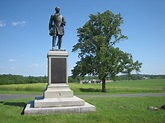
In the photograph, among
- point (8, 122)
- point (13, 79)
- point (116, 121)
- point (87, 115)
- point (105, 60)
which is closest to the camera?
point (8, 122)

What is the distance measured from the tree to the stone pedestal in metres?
18.0

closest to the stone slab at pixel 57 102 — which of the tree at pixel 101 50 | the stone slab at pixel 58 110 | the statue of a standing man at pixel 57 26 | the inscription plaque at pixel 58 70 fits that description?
the stone slab at pixel 58 110

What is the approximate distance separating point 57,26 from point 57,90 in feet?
13.3

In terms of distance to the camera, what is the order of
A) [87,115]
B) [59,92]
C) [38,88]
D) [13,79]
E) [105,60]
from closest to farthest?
1. [87,115]
2. [59,92]
3. [105,60]
4. [38,88]
5. [13,79]

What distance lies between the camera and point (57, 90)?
11.3 metres

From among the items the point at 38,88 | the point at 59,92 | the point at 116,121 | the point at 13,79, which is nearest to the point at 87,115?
the point at 116,121

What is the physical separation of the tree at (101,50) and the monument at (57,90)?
56.9 feet

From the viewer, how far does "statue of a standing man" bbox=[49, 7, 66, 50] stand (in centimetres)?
1258

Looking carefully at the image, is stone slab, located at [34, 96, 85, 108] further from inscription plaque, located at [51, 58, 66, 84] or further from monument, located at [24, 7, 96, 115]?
inscription plaque, located at [51, 58, 66, 84]

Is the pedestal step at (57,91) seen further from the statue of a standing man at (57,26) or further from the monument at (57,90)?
the statue of a standing man at (57,26)

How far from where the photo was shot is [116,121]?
8.34 metres

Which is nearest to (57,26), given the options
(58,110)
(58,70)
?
(58,70)

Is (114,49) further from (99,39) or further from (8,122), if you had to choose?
(8,122)

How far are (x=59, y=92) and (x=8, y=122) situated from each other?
12.3 ft
